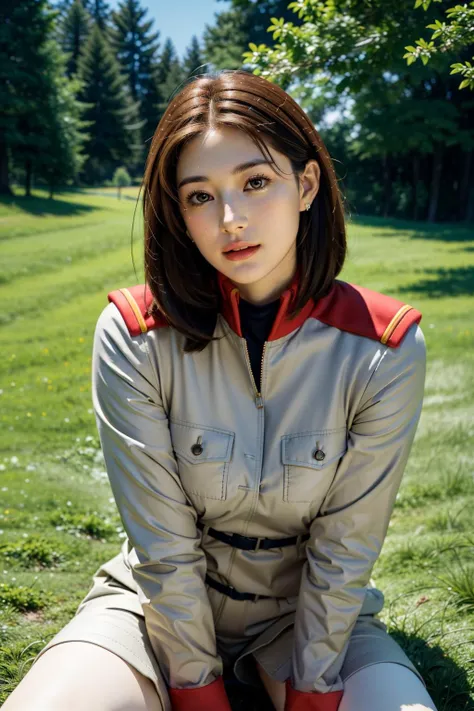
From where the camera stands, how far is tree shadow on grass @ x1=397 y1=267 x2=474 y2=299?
32.8ft

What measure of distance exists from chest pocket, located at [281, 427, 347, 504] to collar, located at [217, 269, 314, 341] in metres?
0.31

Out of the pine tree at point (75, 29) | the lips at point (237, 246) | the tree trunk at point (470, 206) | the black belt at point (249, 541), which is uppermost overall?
the pine tree at point (75, 29)

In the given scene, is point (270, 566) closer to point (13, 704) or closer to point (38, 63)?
point (13, 704)

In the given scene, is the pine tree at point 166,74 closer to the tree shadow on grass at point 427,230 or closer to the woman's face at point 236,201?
the tree shadow on grass at point 427,230

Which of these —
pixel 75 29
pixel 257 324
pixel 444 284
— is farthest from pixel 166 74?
pixel 257 324

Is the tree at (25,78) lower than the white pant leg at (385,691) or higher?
higher

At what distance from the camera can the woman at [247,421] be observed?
6.56ft

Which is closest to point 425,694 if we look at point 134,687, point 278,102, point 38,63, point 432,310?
point 134,687

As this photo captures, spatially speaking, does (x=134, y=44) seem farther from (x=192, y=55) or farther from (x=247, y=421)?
(x=247, y=421)

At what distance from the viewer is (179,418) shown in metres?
2.13

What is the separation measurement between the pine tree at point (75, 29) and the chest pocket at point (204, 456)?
113ft

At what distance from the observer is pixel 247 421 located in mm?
2109

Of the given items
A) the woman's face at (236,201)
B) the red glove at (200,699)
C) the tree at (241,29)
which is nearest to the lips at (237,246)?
the woman's face at (236,201)

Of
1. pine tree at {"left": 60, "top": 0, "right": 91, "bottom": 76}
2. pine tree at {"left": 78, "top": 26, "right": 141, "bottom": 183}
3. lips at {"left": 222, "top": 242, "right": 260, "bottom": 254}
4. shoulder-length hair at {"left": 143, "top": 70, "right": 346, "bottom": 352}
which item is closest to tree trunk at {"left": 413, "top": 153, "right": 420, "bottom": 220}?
pine tree at {"left": 78, "top": 26, "right": 141, "bottom": 183}
